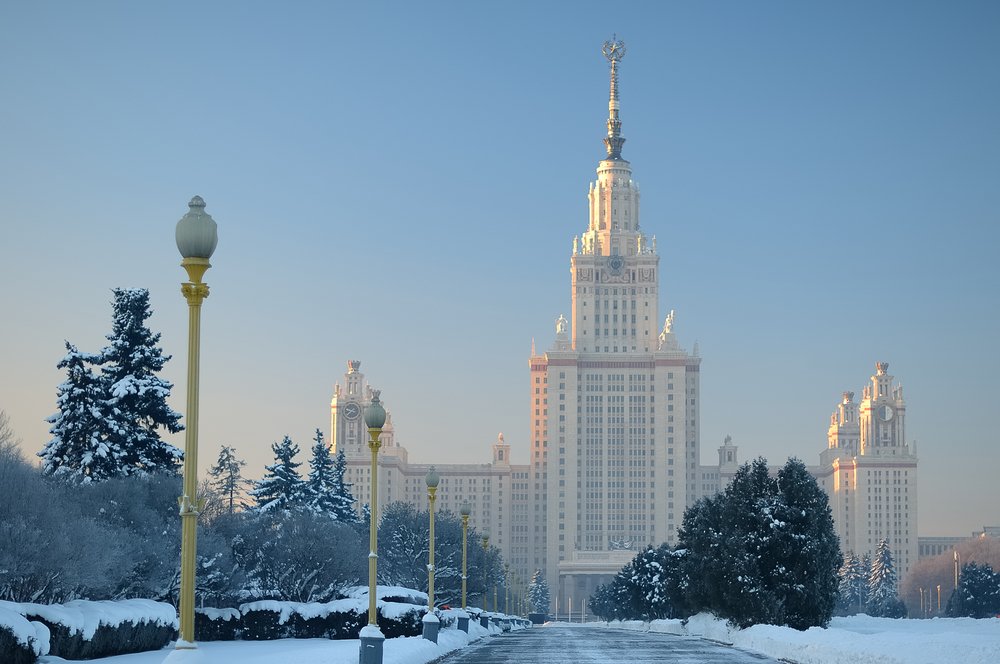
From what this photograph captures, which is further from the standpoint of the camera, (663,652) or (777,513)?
(777,513)

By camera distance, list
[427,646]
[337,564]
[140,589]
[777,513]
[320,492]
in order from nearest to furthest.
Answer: [427,646]
[140,589]
[777,513]
[337,564]
[320,492]

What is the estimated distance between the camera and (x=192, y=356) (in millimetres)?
22750

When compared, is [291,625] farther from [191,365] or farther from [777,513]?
[191,365]

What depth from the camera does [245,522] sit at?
264 feet

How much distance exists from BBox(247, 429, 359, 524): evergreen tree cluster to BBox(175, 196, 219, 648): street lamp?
230 feet

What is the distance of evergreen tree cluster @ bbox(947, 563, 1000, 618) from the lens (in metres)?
150

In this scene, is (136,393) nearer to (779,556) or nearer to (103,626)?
(103,626)

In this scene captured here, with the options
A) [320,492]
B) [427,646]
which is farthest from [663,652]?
[320,492]

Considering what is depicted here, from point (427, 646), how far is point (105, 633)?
1005 centimetres

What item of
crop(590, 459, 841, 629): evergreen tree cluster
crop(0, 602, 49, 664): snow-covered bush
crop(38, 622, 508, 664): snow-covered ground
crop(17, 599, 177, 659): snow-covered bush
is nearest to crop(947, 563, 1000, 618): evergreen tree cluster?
crop(590, 459, 841, 629): evergreen tree cluster

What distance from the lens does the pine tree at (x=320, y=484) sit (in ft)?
350

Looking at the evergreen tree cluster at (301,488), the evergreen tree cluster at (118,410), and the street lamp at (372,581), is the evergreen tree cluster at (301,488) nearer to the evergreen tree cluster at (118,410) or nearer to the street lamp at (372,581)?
the evergreen tree cluster at (118,410)

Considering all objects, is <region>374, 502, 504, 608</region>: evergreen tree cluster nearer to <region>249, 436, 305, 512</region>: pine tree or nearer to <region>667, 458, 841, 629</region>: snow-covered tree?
<region>249, 436, 305, 512</region>: pine tree

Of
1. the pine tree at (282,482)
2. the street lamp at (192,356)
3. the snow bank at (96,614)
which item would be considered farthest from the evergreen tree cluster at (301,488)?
the street lamp at (192,356)
